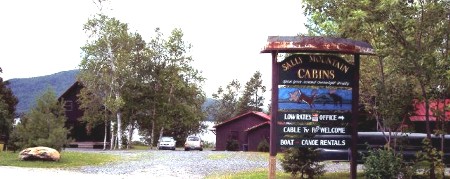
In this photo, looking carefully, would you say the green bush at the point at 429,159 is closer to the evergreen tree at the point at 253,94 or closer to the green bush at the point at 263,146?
the green bush at the point at 263,146

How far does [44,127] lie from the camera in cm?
2577

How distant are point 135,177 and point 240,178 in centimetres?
334

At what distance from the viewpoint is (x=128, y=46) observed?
49.2 m

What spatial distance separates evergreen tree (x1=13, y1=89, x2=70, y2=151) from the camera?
2553 cm

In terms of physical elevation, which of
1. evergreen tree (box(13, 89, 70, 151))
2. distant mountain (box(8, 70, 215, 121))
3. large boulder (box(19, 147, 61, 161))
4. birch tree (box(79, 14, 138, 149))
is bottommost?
large boulder (box(19, 147, 61, 161))

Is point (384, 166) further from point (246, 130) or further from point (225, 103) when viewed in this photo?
point (225, 103)

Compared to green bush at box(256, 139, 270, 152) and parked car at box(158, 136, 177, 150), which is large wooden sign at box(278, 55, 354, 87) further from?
parked car at box(158, 136, 177, 150)

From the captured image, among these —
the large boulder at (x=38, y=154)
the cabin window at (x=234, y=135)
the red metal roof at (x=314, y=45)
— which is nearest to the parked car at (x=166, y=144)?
the cabin window at (x=234, y=135)

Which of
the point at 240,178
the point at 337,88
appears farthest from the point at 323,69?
the point at 240,178

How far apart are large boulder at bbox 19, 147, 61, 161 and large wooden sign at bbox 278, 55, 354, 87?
13.6m

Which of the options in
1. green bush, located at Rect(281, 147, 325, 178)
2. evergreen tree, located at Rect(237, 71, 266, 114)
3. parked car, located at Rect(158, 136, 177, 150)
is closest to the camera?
green bush, located at Rect(281, 147, 325, 178)

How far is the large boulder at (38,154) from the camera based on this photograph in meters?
23.6

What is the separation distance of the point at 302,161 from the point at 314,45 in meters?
3.83

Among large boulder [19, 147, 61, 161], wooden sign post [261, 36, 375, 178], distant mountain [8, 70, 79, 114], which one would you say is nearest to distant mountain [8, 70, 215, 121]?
distant mountain [8, 70, 79, 114]
